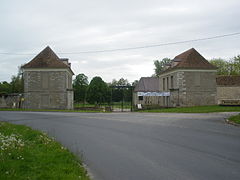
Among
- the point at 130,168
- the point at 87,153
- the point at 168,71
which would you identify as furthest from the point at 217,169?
the point at 168,71

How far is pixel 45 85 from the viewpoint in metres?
40.2

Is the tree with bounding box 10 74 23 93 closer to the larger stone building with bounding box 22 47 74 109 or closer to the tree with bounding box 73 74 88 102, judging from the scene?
the tree with bounding box 73 74 88 102

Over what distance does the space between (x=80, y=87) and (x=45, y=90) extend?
31204mm

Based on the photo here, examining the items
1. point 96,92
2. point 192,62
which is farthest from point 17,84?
point 192,62

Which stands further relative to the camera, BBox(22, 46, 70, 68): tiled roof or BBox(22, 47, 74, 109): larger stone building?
BBox(22, 46, 70, 68): tiled roof

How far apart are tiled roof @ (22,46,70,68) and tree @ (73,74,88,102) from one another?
25401mm

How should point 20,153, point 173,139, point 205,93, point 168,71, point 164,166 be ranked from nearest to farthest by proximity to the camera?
point 164,166, point 20,153, point 173,139, point 205,93, point 168,71

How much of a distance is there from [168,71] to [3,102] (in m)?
27.0

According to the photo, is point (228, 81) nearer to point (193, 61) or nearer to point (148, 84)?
point (193, 61)

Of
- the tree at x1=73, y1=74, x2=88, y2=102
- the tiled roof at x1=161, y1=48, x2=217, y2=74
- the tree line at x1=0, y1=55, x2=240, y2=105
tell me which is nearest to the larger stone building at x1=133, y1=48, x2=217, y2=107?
the tiled roof at x1=161, y1=48, x2=217, y2=74

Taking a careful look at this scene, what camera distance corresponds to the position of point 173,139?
10.1m

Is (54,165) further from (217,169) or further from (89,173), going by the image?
(217,169)

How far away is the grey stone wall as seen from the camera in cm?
3994

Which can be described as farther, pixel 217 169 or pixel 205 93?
pixel 205 93
